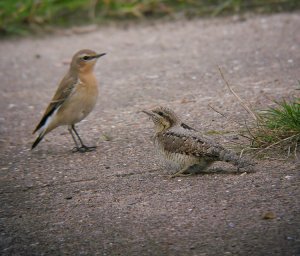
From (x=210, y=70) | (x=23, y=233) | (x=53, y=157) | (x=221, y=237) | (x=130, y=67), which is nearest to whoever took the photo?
(x=221, y=237)

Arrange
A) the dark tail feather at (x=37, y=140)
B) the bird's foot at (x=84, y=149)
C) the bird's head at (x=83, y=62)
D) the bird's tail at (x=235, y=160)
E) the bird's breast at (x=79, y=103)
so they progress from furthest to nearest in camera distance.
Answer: the bird's head at (x=83, y=62) < the bird's breast at (x=79, y=103) < the dark tail feather at (x=37, y=140) < the bird's foot at (x=84, y=149) < the bird's tail at (x=235, y=160)

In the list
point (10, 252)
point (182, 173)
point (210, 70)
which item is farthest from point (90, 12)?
point (10, 252)

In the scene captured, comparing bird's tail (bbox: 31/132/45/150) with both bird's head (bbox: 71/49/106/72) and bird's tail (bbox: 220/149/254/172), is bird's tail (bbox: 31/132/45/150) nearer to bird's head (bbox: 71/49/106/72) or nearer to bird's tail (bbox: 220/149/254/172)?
bird's head (bbox: 71/49/106/72)

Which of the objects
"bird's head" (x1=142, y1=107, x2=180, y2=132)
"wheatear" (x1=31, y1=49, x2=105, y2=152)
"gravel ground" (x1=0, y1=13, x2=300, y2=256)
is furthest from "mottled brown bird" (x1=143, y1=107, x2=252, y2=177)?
"wheatear" (x1=31, y1=49, x2=105, y2=152)

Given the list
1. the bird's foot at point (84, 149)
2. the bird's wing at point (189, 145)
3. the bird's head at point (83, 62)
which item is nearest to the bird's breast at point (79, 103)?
the bird's head at point (83, 62)

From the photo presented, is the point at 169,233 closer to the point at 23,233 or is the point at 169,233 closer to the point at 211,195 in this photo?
the point at 211,195

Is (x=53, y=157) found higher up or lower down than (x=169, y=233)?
lower down

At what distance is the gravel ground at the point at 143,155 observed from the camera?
509cm

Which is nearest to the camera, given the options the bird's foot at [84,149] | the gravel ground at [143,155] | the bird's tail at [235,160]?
the gravel ground at [143,155]

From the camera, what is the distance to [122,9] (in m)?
11.8

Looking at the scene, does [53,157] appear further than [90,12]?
No

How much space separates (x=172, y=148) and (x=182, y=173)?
0.80ft

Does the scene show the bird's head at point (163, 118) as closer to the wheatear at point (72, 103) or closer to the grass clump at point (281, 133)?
the grass clump at point (281, 133)

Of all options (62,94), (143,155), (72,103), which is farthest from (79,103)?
(143,155)
